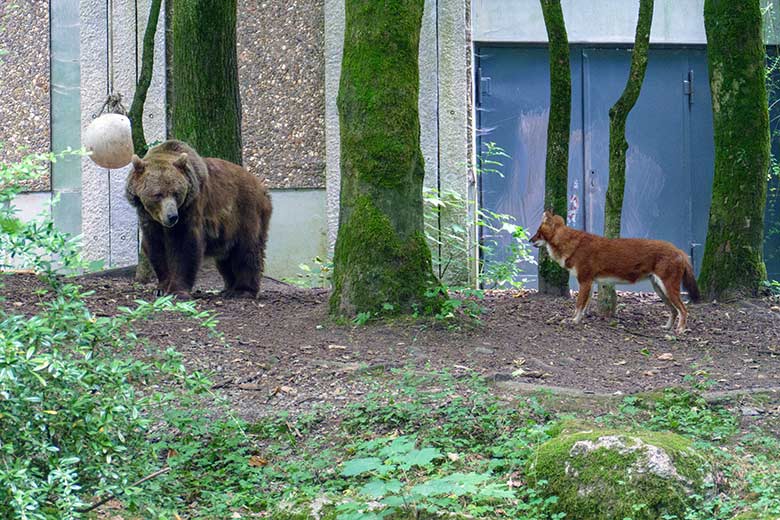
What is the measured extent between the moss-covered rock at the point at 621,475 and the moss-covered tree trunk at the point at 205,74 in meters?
6.32

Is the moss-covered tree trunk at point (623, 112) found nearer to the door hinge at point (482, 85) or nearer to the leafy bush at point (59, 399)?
the door hinge at point (482, 85)

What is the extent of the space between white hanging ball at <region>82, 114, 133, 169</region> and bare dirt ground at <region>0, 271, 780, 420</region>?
1195 mm

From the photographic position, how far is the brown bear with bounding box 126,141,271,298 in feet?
29.5

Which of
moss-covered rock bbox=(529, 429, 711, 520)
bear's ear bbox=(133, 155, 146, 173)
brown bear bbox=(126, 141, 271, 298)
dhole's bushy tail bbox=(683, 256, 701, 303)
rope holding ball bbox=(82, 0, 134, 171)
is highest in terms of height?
rope holding ball bbox=(82, 0, 134, 171)

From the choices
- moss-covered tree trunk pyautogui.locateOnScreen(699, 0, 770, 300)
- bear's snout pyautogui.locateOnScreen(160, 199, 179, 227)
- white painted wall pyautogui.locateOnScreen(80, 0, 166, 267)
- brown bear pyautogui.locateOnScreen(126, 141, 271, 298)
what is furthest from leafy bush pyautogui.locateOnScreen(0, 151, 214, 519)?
white painted wall pyautogui.locateOnScreen(80, 0, 166, 267)

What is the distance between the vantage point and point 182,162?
9.05 m

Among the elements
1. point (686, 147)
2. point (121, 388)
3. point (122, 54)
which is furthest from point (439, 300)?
point (686, 147)

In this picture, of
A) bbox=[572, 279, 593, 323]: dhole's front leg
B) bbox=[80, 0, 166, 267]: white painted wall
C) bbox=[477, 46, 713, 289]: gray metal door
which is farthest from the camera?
bbox=[477, 46, 713, 289]: gray metal door

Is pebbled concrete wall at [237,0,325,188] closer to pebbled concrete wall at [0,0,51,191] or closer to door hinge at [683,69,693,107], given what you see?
pebbled concrete wall at [0,0,51,191]

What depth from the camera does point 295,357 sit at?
6.84 m

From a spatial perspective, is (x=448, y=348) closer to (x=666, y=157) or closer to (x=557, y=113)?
(x=557, y=113)

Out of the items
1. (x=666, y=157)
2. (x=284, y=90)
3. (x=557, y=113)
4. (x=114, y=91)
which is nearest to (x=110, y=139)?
(x=114, y=91)

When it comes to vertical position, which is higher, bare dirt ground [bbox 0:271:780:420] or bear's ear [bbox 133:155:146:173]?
bear's ear [bbox 133:155:146:173]

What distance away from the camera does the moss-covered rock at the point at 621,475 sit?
440 centimetres
